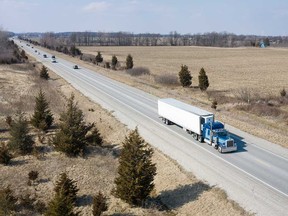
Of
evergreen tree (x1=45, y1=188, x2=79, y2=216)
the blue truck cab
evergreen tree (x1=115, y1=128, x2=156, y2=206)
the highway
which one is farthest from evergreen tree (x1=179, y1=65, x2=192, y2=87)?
evergreen tree (x1=45, y1=188, x2=79, y2=216)

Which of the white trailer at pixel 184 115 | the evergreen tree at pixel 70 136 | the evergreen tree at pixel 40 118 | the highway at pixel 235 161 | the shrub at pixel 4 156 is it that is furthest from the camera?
the evergreen tree at pixel 40 118

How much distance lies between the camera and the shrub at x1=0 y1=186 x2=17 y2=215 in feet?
58.4

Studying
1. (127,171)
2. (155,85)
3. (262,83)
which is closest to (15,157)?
(127,171)

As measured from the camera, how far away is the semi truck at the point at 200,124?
2600cm

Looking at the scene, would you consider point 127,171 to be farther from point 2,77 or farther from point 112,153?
point 2,77

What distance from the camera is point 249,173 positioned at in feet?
72.9

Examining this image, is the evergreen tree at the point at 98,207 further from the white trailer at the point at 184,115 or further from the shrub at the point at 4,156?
the white trailer at the point at 184,115

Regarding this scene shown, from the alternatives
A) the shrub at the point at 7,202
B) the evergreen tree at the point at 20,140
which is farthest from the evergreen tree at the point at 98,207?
the evergreen tree at the point at 20,140

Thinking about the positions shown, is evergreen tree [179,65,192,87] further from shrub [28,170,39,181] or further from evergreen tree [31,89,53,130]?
shrub [28,170,39,181]

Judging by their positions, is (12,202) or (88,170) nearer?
(12,202)

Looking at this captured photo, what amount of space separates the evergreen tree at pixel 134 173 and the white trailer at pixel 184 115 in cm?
1030

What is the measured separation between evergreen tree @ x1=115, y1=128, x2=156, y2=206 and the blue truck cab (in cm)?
854

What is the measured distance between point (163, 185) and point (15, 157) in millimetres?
10682

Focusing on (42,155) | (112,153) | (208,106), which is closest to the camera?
(42,155)
